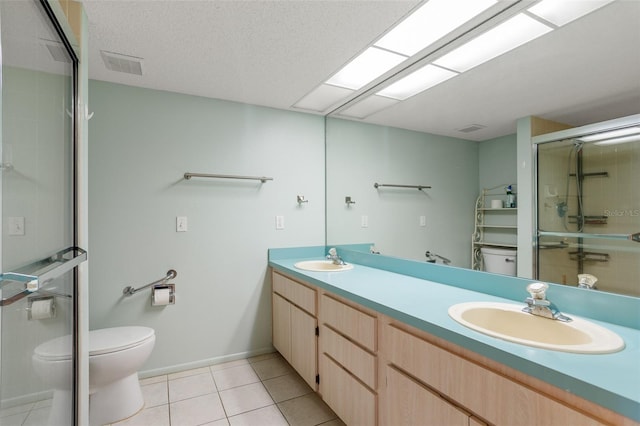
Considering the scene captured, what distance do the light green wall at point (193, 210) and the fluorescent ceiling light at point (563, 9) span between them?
192 centimetres

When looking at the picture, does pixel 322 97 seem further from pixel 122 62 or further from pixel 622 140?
pixel 622 140

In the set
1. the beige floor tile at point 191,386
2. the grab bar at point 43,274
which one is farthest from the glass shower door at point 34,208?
the beige floor tile at point 191,386

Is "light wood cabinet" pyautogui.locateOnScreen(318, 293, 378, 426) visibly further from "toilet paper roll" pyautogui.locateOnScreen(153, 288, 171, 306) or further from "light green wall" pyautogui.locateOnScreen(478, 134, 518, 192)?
"toilet paper roll" pyautogui.locateOnScreen(153, 288, 171, 306)

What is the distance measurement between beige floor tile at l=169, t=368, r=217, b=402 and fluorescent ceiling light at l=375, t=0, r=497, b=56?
2.53 metres

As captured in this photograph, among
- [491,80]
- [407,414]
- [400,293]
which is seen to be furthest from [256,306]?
[491,80]

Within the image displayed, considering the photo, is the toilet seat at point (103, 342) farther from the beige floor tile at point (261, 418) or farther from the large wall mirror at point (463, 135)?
the large wall mirror at point (463, 135)

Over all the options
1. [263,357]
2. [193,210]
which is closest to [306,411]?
[263,357]

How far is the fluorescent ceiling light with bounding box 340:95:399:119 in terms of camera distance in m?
2.24

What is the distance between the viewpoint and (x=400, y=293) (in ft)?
4.94

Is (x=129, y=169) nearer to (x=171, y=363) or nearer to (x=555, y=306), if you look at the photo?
(x=171, y=363)

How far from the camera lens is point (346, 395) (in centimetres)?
158

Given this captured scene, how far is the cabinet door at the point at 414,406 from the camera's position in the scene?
1.01 m

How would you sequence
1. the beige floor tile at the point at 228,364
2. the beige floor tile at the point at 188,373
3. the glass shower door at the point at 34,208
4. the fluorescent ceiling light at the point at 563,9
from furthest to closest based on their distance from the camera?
1. the beige floor tile at the point at 228,364
2. the beige floor tile at the point at 188,373
3. the fluorescent ceiling light at the point at 563,9
4. the glass shower door at the point at 34,208

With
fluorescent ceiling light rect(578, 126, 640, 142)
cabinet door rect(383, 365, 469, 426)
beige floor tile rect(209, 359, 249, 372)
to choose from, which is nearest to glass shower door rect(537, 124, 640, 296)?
fluorescent ceiling light rect(578, 126, 640, 142)
